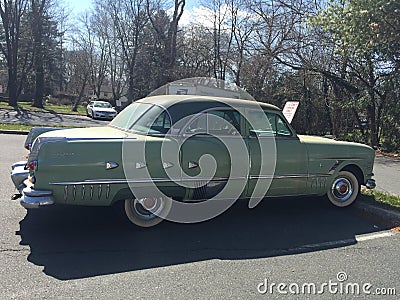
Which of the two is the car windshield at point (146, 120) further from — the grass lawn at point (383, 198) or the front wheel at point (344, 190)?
the grass lawn at point (383, 198)

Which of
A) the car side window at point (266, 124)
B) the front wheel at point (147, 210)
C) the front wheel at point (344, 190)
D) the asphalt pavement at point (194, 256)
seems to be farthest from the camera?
the front wheel at point (344, 190)

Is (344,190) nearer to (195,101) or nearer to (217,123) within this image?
(217,123)

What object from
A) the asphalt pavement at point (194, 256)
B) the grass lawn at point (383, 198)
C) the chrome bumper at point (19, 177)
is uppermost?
the chrome bumper at point (19, 177)

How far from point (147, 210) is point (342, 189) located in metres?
3.21

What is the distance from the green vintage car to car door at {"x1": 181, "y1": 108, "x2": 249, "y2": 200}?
0.01 meters

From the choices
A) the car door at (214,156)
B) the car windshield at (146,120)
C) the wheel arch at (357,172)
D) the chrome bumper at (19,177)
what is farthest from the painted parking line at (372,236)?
the chrome bumper at (19,177)

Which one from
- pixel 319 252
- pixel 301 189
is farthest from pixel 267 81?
pixel 319 252

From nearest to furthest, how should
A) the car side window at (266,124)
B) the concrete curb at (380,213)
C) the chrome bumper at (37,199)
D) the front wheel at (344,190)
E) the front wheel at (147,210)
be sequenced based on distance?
1. the chrome bumper at (37,199)
2. the front wheel at (147,210)
3. the car side window at (266,124)
4. the concrete curb at (380,213)
5. the front wheel at (344,190)

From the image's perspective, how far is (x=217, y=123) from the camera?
4.89m

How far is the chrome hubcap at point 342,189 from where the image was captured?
19.2 ft

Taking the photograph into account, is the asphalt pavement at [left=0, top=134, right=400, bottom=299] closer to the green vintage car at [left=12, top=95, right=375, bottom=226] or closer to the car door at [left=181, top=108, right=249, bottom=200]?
the green vintage car at [left=12, top=95, right=375, bottom=226]

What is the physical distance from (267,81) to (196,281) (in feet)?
59.5

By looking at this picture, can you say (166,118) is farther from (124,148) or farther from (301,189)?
(301,189)

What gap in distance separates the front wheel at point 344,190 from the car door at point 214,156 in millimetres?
1808
